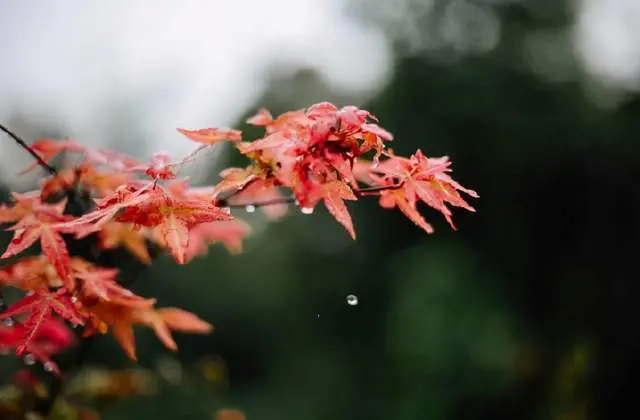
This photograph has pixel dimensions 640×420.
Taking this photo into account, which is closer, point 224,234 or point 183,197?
point 183,197

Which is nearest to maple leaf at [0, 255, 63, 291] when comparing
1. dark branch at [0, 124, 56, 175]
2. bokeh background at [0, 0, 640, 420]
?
dark branch at [0, 124, 56, 175]

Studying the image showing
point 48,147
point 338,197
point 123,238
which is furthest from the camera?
point 123,238

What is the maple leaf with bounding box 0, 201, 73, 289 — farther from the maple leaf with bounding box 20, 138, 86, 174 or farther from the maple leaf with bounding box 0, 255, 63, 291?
the maple leaf with bounding box 20, 138, 86, 174

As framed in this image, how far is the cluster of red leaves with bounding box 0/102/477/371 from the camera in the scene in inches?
32.4

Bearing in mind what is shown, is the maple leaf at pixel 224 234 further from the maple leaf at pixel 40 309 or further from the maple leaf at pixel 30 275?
the maple leaf at pixel 40 309

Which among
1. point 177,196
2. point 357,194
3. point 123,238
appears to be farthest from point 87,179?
point 357,194

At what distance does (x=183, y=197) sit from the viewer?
0.98 m

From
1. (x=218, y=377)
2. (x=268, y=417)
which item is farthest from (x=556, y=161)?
(x=218, y=377)

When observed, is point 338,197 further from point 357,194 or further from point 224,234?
point 224,234

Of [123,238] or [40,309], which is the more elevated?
[123,238]

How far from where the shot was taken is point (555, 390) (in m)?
5.00

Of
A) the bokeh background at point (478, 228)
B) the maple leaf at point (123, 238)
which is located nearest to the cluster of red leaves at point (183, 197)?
the maple leaf at point (123, 238)

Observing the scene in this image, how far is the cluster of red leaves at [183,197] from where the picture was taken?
0.82 metres

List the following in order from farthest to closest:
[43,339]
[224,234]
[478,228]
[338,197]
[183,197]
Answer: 1. [478,228]
2. [43,339]
3. [224,234]
4. [183,197]
5. [338,197]
